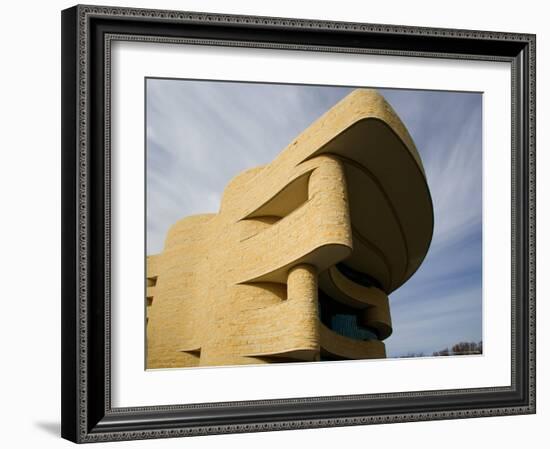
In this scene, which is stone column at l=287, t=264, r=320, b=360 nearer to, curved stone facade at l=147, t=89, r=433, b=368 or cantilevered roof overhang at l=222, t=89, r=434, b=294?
curved stone facade at l=147, t=89, r=433, b=368

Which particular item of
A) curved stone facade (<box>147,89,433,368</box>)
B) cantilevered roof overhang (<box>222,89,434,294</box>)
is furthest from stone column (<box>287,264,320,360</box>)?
cantilevered roof overhang (<box>222,89,434,294</box>)

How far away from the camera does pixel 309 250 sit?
771 cm

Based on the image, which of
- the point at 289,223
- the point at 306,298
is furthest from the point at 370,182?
the point at 306,298

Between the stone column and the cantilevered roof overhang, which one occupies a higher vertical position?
the cantilevered roof overhang

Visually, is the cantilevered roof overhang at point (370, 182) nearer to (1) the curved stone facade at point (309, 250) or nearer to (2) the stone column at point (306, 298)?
(1) the curved stone facade at point (309, 250)

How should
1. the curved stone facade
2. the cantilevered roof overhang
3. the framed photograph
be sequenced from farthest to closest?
the cantilevered roof overhang → the curved stone facade → the framed photograph

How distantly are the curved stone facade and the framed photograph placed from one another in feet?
0.06

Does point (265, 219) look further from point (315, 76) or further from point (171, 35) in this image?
point (171, 35)

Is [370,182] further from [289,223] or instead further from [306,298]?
[306,298]

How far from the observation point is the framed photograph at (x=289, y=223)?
673 cm

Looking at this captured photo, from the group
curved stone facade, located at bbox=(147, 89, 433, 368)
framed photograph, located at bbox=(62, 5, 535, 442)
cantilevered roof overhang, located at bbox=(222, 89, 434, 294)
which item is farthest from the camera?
cantilevered roof overhang, located at bbox=(222, 89, 434, 294)

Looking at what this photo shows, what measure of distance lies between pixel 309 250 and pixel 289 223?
29 centimetres

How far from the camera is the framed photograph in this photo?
22.1ft

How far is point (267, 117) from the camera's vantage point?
7461 millimetres
